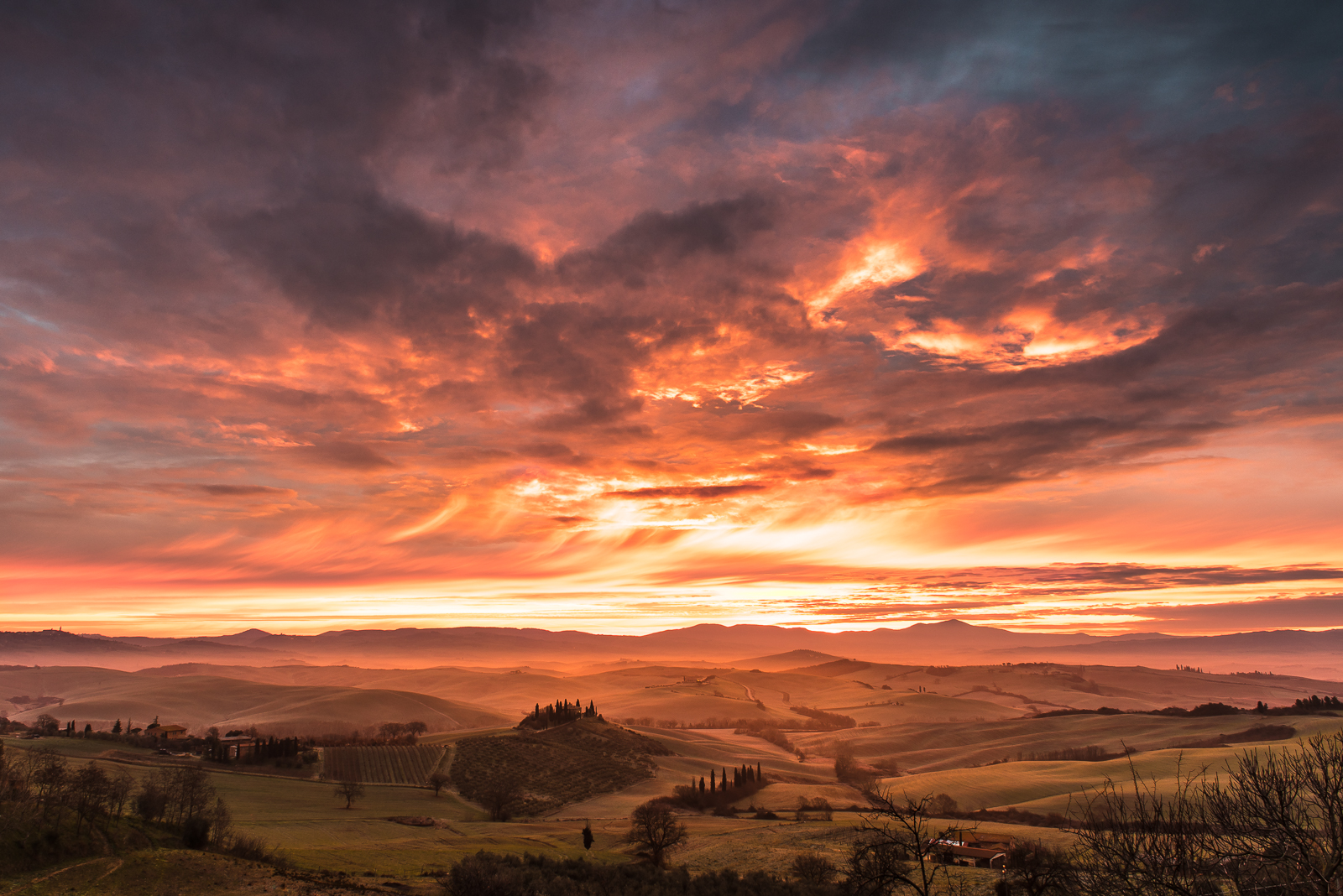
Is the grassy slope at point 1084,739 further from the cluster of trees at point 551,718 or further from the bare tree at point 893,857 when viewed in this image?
the bare tree at point 893,857

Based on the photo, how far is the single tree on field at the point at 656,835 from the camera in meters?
68.7

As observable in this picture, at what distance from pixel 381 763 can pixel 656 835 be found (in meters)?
80.5

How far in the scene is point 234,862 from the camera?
42469mm

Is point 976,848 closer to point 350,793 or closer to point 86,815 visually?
point 86,815

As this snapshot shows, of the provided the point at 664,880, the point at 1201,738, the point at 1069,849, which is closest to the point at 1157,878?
the point at 664,880

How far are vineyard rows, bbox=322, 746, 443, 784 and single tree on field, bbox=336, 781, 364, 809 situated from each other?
1629cm

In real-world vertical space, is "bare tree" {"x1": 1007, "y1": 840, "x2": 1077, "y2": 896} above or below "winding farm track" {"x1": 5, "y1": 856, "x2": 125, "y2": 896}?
below

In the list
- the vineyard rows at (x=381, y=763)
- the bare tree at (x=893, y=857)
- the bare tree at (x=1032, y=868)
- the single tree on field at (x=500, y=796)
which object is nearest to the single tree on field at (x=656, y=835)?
the bare tree at (x=893, y=857)

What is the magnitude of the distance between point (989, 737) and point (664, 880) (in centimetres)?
18321

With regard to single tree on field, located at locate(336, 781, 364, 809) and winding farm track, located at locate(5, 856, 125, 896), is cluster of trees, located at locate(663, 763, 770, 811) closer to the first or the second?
single tree on field, located at locate(336, 781, 364, 809)

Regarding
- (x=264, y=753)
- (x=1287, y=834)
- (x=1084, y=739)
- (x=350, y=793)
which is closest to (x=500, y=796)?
(x=350, y=793)

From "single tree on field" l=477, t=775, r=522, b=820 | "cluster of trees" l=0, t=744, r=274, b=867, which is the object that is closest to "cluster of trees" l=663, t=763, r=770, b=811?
"single tree on field" l=477, t=775, r=522, b=820

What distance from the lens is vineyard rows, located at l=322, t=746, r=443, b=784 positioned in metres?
117

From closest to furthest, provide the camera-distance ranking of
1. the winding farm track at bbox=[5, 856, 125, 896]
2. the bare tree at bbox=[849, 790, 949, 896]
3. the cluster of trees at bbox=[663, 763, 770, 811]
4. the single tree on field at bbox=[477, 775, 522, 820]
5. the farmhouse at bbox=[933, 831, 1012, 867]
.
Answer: the bare tree at bbox=[849, 790, 949, 896], the winding farm track at bbox=[5, 856, 125, 896], the farmhouse at bbox=[933, 831, 1012, 867], the single tree on field at bbox=[477, 775, 522, 820], the cluster of trees at bbox=[663, 763, 770, 811]
